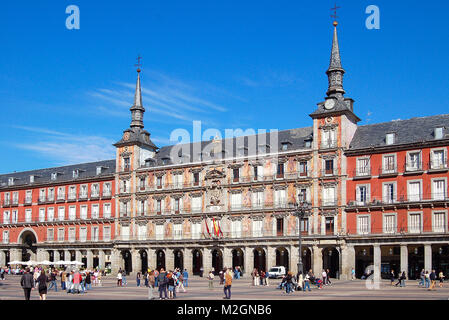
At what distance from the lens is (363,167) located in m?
60.7

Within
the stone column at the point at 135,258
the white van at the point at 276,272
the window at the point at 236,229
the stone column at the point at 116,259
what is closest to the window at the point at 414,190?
the white van at the point at 276,272

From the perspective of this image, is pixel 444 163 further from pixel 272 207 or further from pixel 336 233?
pixel 272 207

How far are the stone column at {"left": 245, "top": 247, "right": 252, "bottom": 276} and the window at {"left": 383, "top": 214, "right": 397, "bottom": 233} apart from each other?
16.2 metres

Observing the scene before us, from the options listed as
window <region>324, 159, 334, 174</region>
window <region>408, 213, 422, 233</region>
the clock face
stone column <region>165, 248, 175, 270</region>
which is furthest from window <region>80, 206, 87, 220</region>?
window <region>408, 213, 422, 233</region>

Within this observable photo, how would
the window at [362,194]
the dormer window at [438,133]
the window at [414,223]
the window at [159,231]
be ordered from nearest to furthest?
the window at [414,223] → the dormer window at [438,133] → the window at [362,194] → the window at [159,231]

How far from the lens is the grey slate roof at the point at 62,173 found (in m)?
83.8

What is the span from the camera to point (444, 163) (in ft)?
183

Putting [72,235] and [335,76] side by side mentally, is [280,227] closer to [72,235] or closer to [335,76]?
[335,76]

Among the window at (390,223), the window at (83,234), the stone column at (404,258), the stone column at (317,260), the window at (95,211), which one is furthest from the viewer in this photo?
the window at (83,234)

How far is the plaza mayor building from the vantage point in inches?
2260

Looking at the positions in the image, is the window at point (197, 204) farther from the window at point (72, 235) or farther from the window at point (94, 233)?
the window at point (72, 235)

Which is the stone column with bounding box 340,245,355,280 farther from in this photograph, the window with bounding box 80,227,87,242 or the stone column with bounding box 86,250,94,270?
the window with bounding box 80,227,87,242

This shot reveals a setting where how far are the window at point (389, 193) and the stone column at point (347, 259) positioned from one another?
638 centimetres
